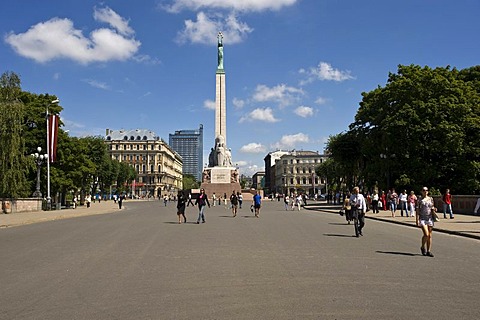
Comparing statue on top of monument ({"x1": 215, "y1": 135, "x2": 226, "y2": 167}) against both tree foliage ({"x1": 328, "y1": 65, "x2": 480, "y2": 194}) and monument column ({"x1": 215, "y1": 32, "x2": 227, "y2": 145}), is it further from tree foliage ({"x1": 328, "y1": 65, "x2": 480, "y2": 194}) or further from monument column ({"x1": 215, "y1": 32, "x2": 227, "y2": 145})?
tree foliage ({"x1": 328, "y1": 65, "x2": 480, "y2": 194})

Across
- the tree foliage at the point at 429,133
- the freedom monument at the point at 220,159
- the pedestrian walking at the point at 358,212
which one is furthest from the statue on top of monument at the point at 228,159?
the pedestrian walking at the point at 358,212

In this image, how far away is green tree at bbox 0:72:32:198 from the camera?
38.4 metres

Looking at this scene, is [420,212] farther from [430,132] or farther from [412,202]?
[430,132]

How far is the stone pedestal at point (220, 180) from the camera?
86.3 meters

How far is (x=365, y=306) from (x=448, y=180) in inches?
1498

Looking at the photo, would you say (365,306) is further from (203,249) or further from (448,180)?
(448,180)

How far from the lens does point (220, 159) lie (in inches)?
3504

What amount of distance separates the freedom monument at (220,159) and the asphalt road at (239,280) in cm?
7066

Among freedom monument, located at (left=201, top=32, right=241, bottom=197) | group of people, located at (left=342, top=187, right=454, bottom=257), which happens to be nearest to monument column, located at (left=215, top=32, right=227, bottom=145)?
freedom monument, located at (left=201, top=32, right=241, bottom=197)

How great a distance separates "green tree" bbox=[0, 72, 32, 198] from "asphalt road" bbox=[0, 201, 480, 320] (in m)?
25.5

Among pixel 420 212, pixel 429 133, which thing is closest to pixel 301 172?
pixel 429 133

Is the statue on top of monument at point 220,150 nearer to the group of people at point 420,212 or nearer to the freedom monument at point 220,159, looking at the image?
the freedom monument at point 220,159

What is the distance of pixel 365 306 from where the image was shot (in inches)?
274

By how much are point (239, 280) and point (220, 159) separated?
80.1 meters
